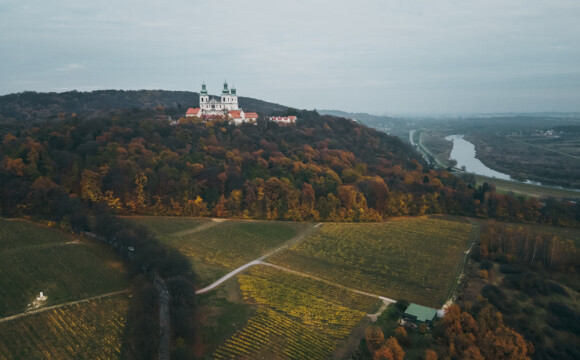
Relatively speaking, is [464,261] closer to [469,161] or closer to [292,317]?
[292,317]

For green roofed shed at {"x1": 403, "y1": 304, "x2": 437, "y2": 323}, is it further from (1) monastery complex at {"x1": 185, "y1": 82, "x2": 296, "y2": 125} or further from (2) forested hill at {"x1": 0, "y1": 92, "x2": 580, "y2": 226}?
(1) monastery complex at {"x1": 185, "y1": 82, "x2": 296, "y2": 125}

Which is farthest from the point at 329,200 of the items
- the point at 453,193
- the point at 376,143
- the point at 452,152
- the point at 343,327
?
the point at 452,152

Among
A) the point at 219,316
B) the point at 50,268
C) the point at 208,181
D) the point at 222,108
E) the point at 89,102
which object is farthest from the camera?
the point at 89,102

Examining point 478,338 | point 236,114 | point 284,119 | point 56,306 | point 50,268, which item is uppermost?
point 236,114

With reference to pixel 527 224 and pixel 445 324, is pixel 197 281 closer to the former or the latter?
pixel 445 324

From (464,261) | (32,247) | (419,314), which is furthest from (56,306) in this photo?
(464,261)

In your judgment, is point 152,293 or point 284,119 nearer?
point 152,293
